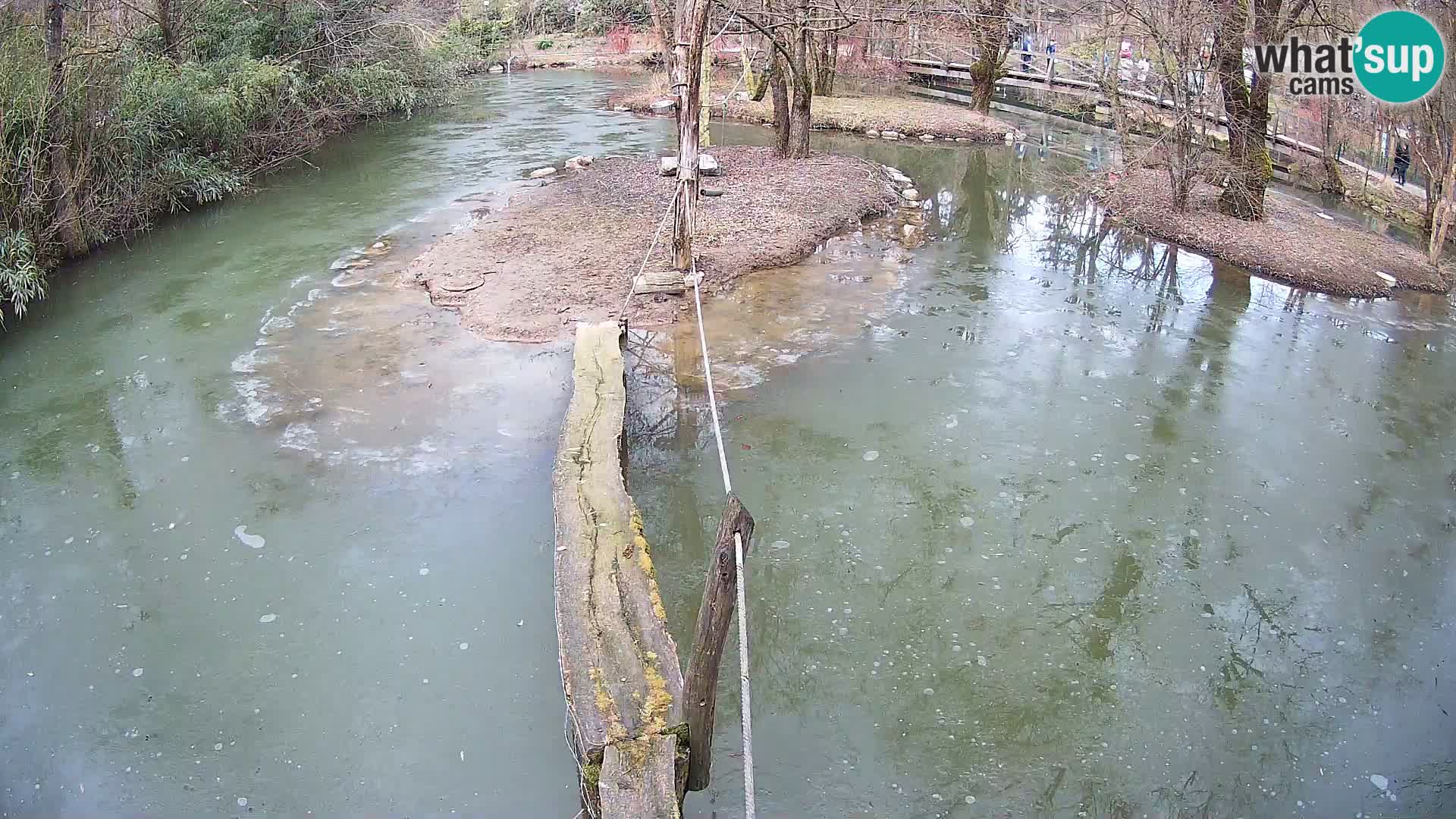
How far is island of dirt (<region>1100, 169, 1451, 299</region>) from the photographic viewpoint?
935 cm

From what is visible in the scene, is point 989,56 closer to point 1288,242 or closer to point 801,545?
point 1288,242

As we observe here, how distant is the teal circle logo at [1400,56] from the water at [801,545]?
2.64m

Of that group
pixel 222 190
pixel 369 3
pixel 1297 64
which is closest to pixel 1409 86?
pixel 1297 64

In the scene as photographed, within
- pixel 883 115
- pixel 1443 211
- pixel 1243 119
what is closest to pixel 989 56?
pixel 883 115

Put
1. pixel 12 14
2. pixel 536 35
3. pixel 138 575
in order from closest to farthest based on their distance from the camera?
pixel 138 575 < pixel 12 14 < pixel 536 35

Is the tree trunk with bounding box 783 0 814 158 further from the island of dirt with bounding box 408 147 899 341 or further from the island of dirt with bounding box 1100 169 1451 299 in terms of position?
the island of dirt with bounding box 1100 169 1451 299

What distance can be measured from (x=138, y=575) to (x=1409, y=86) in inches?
478

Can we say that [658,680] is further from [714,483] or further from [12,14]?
[12,14]

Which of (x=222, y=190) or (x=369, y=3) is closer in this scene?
(x=222, y=190)

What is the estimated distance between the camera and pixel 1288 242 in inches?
398

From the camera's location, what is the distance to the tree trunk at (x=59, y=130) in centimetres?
908

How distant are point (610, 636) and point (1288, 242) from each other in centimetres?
945

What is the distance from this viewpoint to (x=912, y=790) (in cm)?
376

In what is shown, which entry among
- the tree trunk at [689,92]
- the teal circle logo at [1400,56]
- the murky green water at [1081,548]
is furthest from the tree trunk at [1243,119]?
the tree trunk at [689,92]
